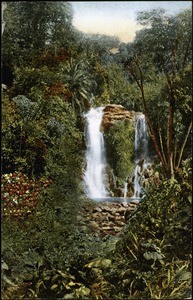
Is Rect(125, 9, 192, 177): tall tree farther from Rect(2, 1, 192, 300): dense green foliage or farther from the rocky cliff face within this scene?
the rocky cliff face

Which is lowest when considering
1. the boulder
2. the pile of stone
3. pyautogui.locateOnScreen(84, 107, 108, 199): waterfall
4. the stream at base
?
the pile of stone

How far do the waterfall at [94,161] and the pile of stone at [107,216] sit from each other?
0.13 m

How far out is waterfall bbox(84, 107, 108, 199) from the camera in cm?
588

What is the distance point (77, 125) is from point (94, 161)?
1.35 ft

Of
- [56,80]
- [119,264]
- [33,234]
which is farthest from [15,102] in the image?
[119,264]

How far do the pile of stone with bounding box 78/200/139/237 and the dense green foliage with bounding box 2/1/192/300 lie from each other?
55 millimetres

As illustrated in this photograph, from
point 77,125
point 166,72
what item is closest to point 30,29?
point 77,125

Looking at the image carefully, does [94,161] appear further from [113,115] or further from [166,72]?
[166,72]

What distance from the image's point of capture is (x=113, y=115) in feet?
19.5

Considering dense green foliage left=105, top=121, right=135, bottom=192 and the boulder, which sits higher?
the boulder

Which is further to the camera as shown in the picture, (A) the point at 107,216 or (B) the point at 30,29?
(B) the point at 30,29

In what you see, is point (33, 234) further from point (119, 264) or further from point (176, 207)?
point (176, 207)

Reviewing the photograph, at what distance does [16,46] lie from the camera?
5965 mm

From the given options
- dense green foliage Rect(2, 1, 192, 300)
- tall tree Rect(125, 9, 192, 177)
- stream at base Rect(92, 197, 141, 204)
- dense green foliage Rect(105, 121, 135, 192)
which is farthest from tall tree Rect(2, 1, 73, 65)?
stream at base Rect(92, 197, 141, 204)
